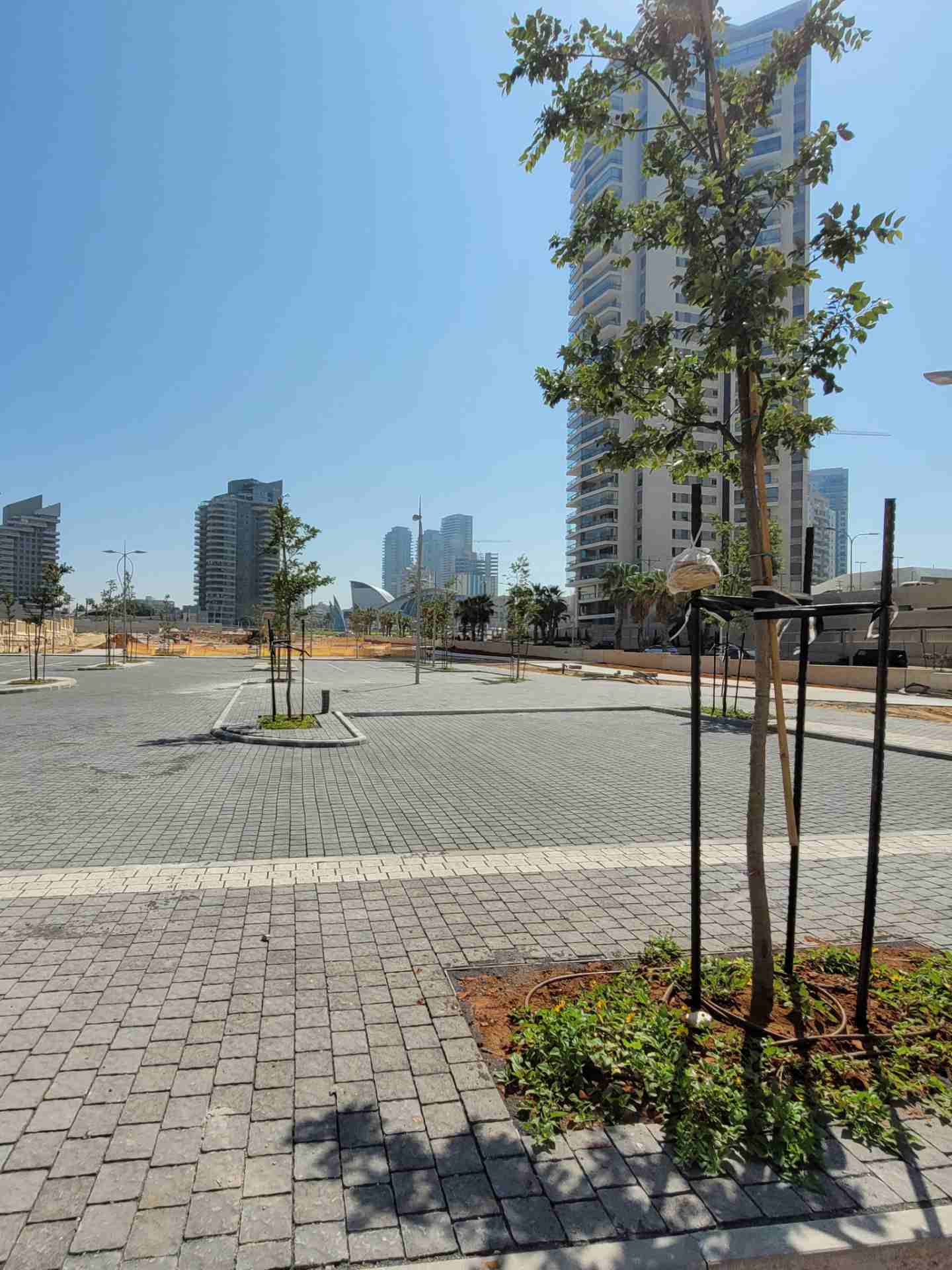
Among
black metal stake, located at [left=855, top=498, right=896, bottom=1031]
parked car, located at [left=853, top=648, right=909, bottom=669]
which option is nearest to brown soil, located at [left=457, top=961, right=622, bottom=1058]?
black metal stake, located at [left=855, top=498, right=896, bottom=1031]

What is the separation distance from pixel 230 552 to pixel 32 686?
15408 centimetres

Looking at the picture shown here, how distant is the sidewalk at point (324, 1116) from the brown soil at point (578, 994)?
14 cm

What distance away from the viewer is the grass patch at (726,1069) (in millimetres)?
2791

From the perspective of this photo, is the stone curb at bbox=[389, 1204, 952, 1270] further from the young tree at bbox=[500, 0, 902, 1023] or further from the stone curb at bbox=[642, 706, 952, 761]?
the stone curb at bbox=[642, 706, 952, 761]

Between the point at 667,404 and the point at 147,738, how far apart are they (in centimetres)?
1203

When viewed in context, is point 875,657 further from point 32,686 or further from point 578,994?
point 578,994

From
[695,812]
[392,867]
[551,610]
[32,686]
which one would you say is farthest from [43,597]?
[551,610]

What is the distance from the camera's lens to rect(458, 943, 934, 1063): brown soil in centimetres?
351

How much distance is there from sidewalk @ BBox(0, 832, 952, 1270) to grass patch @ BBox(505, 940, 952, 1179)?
0.36 feet

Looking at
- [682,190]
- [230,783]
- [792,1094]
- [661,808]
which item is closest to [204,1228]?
[792,1094]

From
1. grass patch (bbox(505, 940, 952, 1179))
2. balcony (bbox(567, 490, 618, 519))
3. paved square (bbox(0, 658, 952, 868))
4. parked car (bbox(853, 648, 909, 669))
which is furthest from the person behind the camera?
balcony (bbox(567, 490, 618, 519))

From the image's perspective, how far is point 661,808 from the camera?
8320 mm

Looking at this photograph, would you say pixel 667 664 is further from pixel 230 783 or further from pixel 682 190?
pixel 682 190

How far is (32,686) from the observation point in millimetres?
24406
